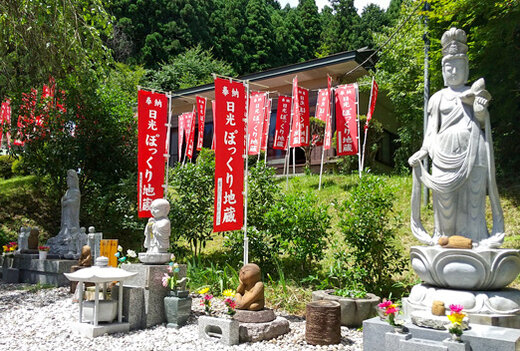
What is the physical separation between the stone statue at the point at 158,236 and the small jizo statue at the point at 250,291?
173 centimetres

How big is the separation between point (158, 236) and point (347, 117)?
344 inches

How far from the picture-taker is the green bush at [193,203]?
10930 millimetres

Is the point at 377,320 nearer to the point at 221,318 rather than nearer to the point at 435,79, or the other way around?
the point at 221,318

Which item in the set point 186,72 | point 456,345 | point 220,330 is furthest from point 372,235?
point 186,72

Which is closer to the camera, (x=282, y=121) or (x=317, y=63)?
(x=282, y=121)

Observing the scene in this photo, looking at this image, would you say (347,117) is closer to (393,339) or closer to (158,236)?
(158,236)

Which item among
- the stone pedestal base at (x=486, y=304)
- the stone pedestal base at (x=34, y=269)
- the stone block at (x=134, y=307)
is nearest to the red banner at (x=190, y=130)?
the stone pedestal base at (x=34, y=269)

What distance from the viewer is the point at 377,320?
16.6ft

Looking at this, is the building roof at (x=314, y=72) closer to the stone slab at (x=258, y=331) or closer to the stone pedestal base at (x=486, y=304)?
the stone slab at (x=258, y=331)

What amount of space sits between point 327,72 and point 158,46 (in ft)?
61.8

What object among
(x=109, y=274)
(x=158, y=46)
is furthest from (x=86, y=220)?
(x=158, y=46)

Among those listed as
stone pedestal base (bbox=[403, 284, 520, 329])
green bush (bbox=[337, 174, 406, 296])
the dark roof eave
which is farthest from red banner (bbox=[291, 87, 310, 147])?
stone pedestal base (bbox=[403, 284, 520, 329])

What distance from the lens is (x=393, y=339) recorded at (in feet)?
15.1

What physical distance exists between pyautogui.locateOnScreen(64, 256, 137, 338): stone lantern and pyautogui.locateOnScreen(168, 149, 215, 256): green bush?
4011mm
